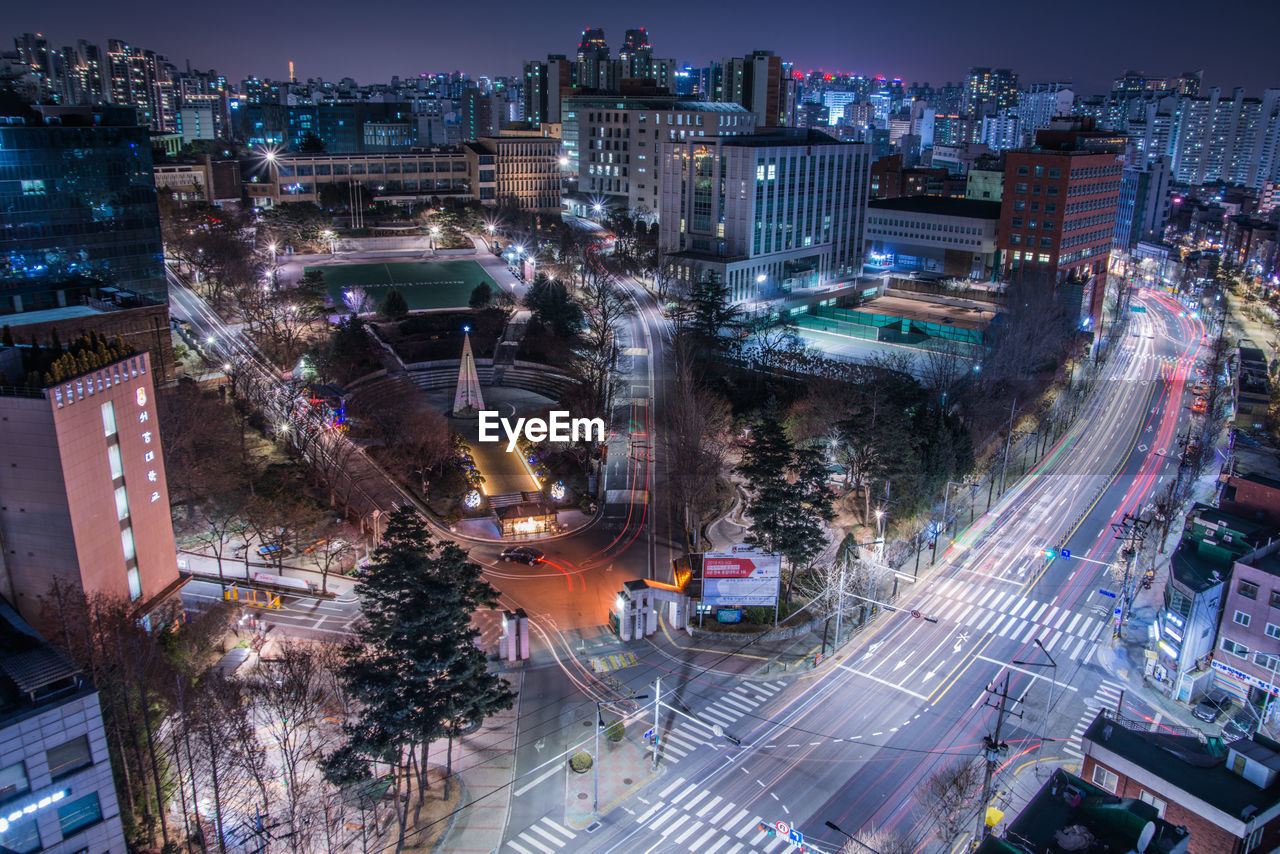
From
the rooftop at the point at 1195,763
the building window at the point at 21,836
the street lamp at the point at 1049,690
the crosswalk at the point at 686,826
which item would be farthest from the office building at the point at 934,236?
the building window at the point at 21,836

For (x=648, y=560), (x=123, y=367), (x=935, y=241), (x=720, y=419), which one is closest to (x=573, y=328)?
(x=720, y=419)

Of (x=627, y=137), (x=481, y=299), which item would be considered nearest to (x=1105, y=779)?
(x=481, y=299)

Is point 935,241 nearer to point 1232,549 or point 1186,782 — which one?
point 1232,549

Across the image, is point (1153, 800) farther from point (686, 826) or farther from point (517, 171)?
point (517, 171)

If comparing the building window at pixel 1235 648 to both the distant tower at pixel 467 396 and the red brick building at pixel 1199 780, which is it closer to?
the red brick building at pixel 1199 780

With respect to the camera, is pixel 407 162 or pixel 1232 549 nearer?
pixel 1232 549
